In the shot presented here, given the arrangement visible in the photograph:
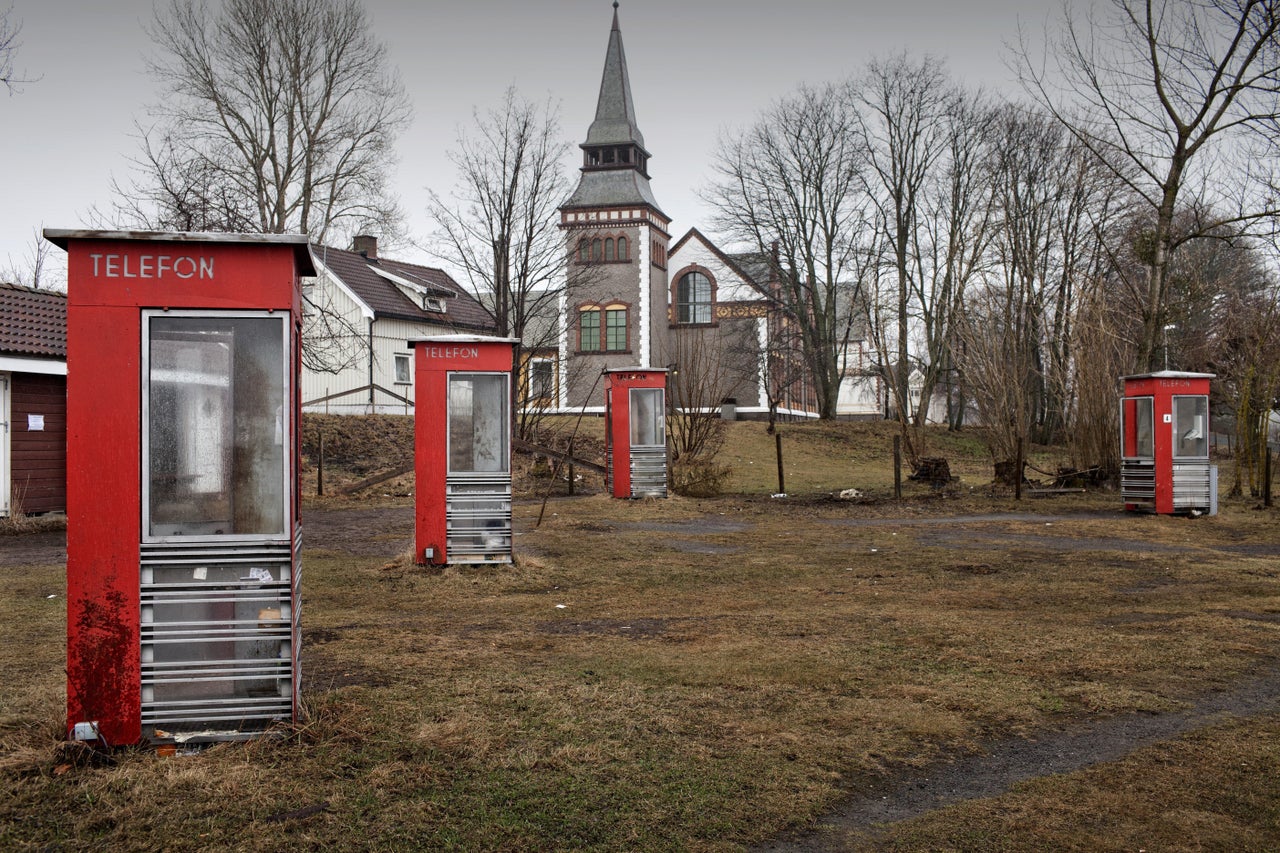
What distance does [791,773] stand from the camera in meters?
5.01

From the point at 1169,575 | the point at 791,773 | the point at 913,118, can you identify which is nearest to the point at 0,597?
the point at 791,773

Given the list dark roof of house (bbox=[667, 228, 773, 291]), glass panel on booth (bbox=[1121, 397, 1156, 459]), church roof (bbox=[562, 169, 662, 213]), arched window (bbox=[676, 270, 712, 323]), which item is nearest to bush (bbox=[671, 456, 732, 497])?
glass panel on booth (bbox=[1121, 397, 1156, 459])

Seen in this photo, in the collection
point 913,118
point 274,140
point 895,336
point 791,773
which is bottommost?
point 791,773

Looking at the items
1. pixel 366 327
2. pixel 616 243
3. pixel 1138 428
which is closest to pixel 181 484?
pixel 1138 428

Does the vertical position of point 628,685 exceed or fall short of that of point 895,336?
it falls short

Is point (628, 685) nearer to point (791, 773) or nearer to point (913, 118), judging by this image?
point (791, 773)

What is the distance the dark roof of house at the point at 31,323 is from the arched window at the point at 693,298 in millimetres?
42382

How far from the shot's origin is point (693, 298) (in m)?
59.3

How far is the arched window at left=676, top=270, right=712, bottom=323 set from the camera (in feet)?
194

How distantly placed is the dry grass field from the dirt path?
20 millimetres

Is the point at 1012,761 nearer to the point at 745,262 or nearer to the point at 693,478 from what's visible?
the point at 693,478

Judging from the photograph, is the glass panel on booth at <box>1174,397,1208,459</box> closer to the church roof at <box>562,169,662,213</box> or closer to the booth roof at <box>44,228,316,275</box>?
the booth roof at <box>44,228,316,275</box>

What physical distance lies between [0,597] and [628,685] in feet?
23.2

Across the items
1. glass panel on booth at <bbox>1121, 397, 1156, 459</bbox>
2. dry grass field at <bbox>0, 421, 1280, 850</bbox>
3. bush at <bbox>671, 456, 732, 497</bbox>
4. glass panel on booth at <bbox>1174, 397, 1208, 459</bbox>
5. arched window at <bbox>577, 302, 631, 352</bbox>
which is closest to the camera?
dry grass field at <bbox>0, 421, 1280, 850</bbox>
